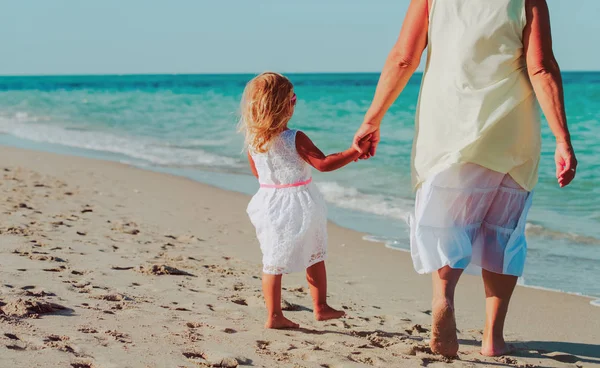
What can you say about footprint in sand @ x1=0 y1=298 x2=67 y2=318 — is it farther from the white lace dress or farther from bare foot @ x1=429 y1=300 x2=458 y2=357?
bare foot @ x1=429 y1=300 x2=458 y2=357

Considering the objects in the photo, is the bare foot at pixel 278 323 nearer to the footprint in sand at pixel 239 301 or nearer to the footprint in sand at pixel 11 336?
the footprint in sand at pixel 239 301

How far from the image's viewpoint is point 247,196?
8781mm

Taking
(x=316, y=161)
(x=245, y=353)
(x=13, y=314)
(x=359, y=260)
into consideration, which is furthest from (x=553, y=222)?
(x=13, y=314)

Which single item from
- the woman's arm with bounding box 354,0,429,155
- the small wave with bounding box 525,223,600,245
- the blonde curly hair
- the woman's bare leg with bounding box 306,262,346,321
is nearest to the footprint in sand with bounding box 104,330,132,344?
the woman's bare leg with bounding box 306,262,346,321

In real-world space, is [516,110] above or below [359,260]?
above

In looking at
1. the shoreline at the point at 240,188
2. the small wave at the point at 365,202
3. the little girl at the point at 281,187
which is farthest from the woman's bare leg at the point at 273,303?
the small wave at the point at 365,202

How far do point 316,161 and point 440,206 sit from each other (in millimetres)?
763

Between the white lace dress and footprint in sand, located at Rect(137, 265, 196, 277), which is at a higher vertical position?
the white lace dress

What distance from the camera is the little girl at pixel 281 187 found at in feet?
12.2

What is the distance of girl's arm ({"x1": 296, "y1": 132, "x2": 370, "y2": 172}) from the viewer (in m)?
3.59

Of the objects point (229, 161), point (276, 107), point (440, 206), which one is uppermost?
point (276, 107)

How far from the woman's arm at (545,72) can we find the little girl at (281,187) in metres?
1.08

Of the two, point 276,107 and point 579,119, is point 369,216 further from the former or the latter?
point 579,119

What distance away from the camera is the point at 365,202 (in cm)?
852
